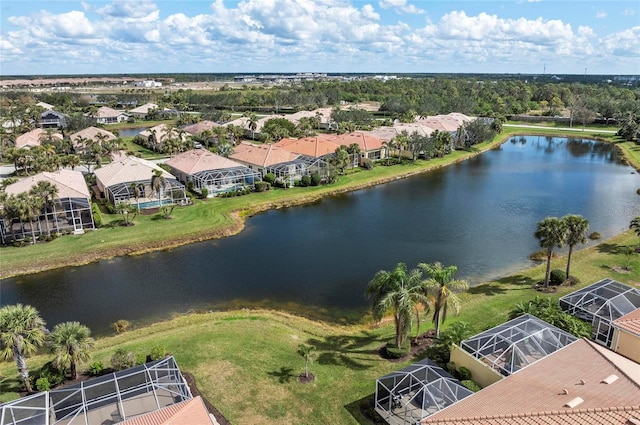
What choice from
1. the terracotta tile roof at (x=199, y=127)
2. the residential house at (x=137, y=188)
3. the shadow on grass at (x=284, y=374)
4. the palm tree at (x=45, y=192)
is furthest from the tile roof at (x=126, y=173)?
the terracotta tile roof at (x=199, y=127)

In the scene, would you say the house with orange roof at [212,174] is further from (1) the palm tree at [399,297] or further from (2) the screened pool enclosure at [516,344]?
(2) the screened pool enclosure at [516,344]

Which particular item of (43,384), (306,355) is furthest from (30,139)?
(306,355)

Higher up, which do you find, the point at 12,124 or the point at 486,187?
the point at 12,124

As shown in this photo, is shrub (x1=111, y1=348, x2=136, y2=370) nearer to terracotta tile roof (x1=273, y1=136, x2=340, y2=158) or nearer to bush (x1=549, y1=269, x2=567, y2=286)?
bush (x1=549, y1=269, x2=567, y2=286)

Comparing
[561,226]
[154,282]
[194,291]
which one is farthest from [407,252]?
[154,282]

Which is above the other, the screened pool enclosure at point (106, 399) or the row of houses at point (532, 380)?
the row of houses at point (532, 380)

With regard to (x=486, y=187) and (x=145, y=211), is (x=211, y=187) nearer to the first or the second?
(x=145, y=211)

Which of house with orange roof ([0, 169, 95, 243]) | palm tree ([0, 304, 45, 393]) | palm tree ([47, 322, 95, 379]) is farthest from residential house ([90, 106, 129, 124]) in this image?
palm tree ([47, 322, 95, 379])
